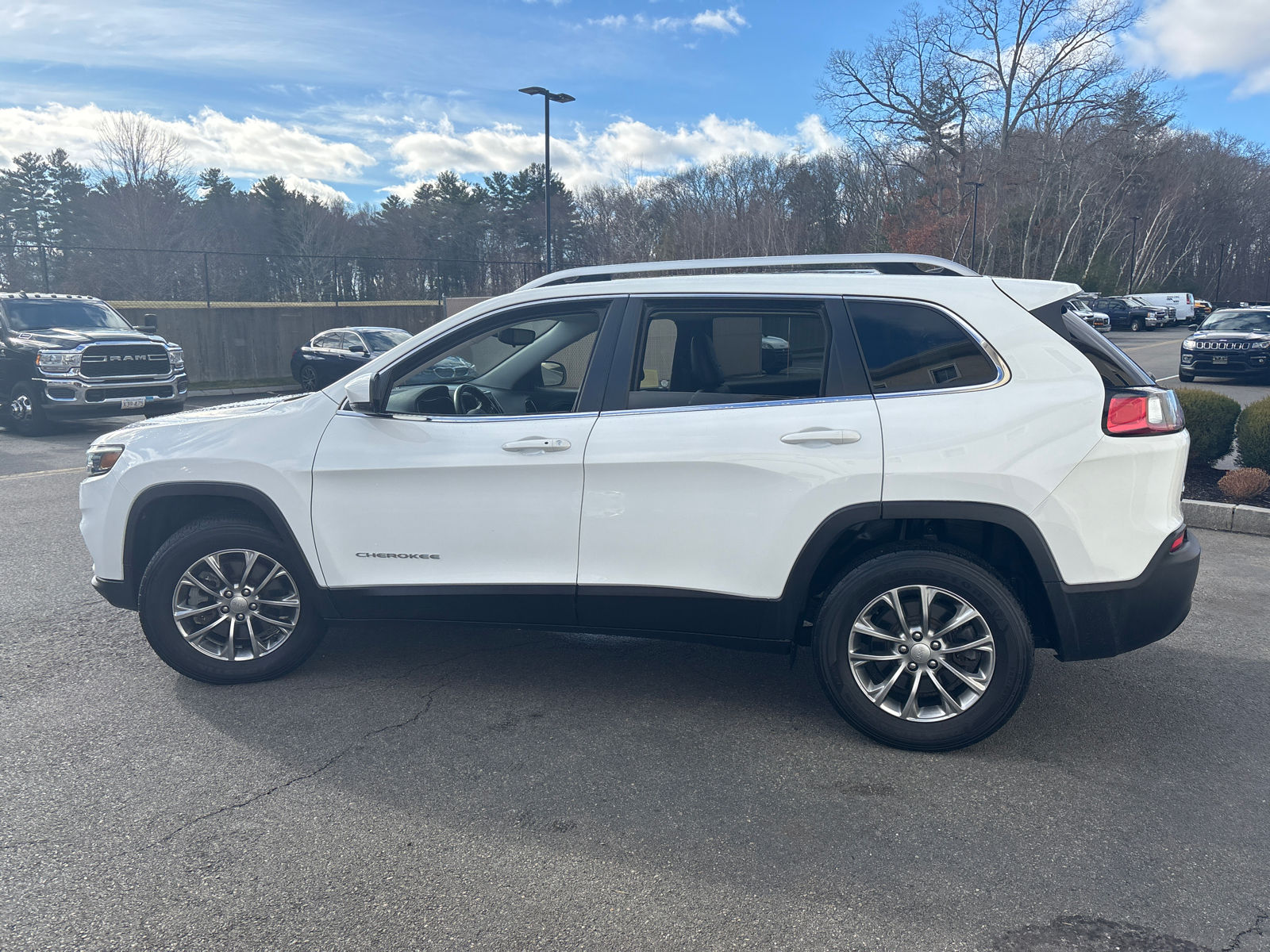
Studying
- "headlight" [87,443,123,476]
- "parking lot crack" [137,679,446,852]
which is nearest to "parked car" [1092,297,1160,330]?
"parking lot crack" [137,679,446,852]

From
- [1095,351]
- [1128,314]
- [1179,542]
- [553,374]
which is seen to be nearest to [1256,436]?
[1179,542]

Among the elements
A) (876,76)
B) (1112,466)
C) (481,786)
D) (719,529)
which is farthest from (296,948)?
(876,76)

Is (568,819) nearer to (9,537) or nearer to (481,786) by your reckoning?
(481,786)

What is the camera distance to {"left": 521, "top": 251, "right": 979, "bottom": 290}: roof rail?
3.66 metres

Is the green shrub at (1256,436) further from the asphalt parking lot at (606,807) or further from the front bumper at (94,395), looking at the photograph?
the front bumper at (94,395)

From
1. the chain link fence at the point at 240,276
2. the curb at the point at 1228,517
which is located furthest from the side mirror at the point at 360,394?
the chain link fence at the point at 240,276

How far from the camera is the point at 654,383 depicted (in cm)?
365

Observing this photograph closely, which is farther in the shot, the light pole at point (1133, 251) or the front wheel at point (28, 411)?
the light pole at point (1133, 251)

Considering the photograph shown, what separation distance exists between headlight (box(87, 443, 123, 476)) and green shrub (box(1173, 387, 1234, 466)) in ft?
28.7

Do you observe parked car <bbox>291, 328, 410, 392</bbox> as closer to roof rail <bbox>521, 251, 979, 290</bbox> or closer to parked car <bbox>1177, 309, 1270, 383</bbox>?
roof rail <bbox>521, 251, 979, 290</bbox>

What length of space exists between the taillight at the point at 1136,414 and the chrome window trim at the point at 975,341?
389 mm

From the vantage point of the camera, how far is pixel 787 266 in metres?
3.82

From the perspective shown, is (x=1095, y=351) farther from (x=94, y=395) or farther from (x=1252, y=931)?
(x=94, y=395)

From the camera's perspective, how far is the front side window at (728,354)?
139 inches
